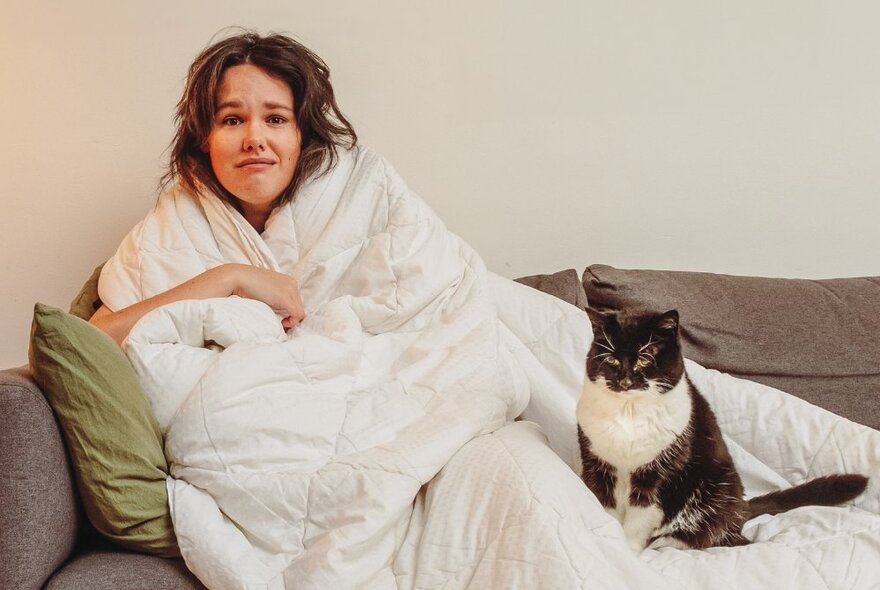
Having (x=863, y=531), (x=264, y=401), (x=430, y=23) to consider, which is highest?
(x=430, y=23)

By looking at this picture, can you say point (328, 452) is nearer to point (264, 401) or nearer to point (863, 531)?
point (264, 401)

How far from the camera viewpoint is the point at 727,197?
2061 millimetres

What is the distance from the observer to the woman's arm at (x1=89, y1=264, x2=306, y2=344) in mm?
1419

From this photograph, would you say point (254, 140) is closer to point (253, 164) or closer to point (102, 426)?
point (253, 164)

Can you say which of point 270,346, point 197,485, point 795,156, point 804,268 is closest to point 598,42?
point 795,156

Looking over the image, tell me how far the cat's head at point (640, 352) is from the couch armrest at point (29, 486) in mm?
817

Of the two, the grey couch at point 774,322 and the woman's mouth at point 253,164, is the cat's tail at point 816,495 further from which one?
the woman's mouth at point 253,164

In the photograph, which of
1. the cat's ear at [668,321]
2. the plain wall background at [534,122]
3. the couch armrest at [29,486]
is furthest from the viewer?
the plain wall background at [534,122]

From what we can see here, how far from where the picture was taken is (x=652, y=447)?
51.7 inches

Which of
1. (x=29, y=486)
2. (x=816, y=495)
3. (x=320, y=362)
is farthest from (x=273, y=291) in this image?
(x=816, y=495)

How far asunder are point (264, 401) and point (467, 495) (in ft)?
1.08

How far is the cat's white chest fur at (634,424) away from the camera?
1.32m

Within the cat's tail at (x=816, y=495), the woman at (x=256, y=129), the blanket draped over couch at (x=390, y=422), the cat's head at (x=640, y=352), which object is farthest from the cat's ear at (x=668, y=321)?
the woman at (x=256, y=129)

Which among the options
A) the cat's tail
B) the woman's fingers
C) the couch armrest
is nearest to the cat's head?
the cat's tail
